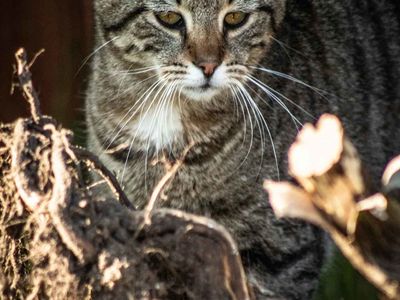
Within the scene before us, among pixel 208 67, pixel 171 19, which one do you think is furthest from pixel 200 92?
pixel 171 19

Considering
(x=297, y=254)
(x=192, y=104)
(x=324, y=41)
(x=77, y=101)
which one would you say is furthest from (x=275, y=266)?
(x=77, y=101)

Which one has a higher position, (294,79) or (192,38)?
(192,38)

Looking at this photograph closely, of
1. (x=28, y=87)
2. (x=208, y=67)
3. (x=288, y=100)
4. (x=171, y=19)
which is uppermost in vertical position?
(x=28, y=87)

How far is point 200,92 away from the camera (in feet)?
10.3

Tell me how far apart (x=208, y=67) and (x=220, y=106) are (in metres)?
0.40

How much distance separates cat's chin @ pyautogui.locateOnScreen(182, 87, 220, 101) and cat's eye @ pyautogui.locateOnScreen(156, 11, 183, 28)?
0.71ft

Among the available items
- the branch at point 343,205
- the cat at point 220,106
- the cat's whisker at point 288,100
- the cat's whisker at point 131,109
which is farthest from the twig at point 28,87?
the cat's whisker at point 288,100

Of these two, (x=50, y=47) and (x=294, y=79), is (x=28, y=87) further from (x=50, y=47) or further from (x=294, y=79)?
(x=50, y=47)

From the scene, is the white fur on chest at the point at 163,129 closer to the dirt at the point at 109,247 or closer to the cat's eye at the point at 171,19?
the cat's eye at the point at 171,19

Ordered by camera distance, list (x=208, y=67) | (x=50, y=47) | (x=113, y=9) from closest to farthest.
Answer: (x=208, y=67) → (x=113, y=9) → (x=50, y=47)

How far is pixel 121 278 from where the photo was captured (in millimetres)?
2070

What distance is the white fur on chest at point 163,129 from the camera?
3.38 m

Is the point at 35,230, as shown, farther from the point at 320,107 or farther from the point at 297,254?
the point at 320,107

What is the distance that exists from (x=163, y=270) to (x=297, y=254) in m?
1.34
